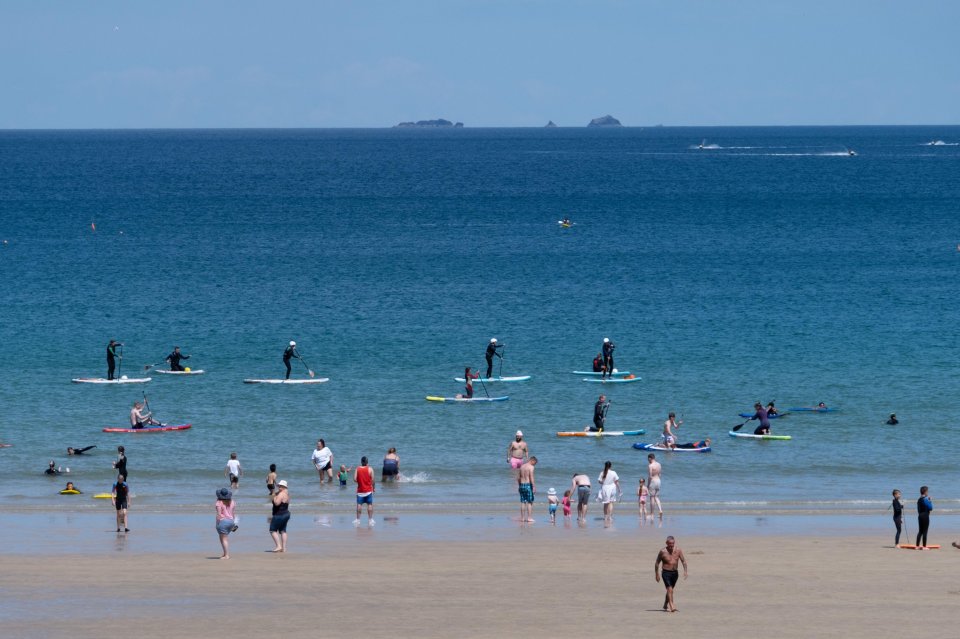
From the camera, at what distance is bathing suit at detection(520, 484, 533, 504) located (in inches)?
1237

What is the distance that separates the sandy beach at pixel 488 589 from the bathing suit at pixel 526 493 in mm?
1743

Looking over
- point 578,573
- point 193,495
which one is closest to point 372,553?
point 578,573

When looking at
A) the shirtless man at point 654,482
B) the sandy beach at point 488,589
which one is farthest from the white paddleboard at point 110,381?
the shirtless man at point 654,482

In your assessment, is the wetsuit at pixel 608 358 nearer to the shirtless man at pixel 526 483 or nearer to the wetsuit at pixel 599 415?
the wetsuit at pixel 599 415

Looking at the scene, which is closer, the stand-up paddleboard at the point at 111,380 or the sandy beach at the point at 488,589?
the sandy beach at the point at 488,589

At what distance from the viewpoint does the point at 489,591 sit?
24656 mm

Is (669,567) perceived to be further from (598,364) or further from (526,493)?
(598,364)

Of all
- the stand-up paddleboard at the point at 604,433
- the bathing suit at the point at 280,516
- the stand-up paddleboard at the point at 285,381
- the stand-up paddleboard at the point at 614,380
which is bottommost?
the stand-up paddleboard at the point at 285,381

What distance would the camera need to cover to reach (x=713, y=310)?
67000mm

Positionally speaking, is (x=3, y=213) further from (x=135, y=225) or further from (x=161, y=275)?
(x=161, y=275)

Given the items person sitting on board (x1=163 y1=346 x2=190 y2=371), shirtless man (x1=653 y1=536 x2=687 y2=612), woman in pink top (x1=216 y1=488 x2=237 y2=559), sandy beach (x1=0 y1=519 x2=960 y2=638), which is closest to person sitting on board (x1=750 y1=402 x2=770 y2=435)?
sandy beach (x1=0 y1=519 x2=960 y2=638)

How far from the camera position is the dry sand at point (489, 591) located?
2220 cm

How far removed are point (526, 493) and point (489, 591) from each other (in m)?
6.91

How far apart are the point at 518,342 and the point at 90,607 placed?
36780 millimetres
